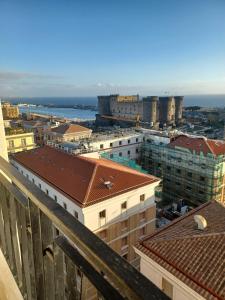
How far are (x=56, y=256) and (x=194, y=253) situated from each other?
6899mm

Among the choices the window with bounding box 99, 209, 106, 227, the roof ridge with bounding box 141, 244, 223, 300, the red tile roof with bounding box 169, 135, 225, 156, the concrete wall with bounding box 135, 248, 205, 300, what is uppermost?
the red tile roof with bounding box 169, 135, 225, 156

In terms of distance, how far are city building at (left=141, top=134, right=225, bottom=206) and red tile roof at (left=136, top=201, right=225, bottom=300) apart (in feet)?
43.2

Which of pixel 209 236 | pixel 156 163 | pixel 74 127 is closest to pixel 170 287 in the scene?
pixel 209 236

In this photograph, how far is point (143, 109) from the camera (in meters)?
74.9

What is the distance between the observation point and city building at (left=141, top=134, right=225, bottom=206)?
2155cm

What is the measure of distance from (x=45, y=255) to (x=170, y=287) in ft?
21.5

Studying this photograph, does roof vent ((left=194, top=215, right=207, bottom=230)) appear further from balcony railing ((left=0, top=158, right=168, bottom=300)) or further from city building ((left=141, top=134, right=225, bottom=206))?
city building ((left=141, top=134, right=225, bottom=206))

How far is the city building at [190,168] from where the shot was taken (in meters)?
21.5

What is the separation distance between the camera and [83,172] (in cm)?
1498

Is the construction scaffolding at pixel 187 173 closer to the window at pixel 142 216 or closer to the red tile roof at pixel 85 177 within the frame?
the red tile roof at pixel 85 177

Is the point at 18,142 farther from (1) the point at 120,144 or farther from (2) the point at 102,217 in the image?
(2) the point at 102,217

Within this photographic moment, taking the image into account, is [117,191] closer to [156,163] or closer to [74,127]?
[156,163]

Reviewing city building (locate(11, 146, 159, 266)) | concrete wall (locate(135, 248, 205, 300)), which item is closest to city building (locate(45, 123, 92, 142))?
city building (locate(11, 146, 159, 266))

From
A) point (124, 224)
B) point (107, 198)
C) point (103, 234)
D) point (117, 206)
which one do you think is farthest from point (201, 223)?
point (124, 224)
